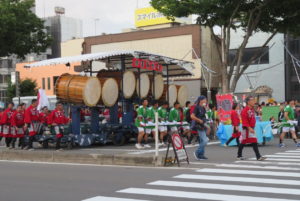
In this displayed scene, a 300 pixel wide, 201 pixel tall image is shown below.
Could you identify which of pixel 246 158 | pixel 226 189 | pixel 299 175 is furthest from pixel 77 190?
pixel 246 158

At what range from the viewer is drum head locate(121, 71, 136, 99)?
801 inches

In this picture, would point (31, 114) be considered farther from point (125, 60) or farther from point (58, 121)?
point (125, 60)

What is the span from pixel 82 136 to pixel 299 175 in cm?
1023

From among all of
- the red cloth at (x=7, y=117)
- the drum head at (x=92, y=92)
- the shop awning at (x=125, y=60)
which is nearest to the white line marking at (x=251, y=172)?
the drum head at (x=92, y=92)

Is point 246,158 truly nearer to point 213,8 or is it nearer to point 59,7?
point 213,8

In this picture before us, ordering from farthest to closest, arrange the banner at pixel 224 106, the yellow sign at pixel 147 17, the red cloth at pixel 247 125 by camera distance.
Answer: the yellow sign at pixel 147 17, the banner at pixel 224 106, the red cloth at pixel 247 125

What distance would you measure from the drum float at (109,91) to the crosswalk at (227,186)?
26.5ft

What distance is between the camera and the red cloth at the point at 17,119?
18594mm

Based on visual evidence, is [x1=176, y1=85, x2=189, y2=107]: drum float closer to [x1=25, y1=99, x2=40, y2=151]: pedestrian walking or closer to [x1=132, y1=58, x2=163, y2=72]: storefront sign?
[x1=132, y1=58, x2=163, y2=72]: storefront sign

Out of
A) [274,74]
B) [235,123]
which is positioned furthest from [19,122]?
[274,74]

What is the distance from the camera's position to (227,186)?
9117mm

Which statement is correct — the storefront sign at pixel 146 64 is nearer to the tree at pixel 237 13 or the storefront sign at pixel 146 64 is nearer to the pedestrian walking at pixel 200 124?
the tree at pixel 237 13

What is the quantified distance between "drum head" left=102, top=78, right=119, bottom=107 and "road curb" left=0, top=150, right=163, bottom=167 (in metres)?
5.05

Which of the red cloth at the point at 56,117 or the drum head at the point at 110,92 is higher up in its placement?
the drum head at the point at 110,92
